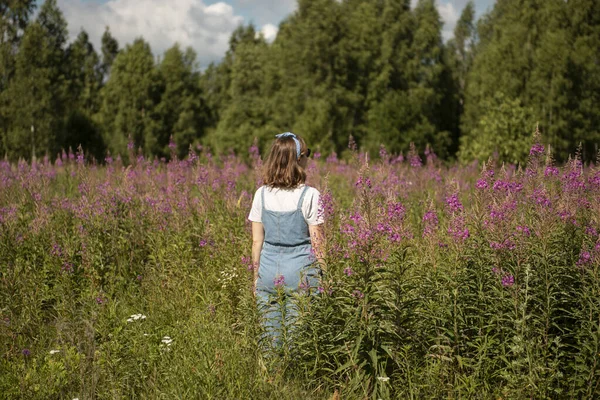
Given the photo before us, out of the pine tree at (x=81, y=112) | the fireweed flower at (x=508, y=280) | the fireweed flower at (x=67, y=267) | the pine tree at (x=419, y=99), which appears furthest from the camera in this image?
the pine tree at (x=81, y=112)

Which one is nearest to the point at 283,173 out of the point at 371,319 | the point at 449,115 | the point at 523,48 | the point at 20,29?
the point at 371,319

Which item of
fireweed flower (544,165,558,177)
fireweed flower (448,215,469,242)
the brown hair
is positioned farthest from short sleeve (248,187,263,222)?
fireweed flower (544,165,558,177)

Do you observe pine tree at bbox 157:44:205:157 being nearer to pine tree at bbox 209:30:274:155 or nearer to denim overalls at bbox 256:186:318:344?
pine tree at bbox 209:30:274:155

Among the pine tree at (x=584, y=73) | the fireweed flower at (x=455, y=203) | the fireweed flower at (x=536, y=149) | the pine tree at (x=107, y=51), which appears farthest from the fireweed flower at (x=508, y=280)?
the pine tree at (x=107, y=51)

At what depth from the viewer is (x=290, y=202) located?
14.7ft

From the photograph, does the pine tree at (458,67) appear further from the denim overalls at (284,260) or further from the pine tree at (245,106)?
the denim overalls at (284,260)

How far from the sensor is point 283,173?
4.44 metres

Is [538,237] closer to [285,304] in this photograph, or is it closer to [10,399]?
[285,304]

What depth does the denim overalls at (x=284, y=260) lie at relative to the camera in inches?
173

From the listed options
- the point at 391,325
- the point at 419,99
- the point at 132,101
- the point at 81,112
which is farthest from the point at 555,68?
the point at 81,112

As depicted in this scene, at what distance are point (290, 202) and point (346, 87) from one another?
3227 cm

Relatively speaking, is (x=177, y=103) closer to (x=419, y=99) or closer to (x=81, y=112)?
(x=81, y=112)

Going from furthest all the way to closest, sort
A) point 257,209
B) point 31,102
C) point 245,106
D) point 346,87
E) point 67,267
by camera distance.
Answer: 1. point 245,106
2. point 346,87
3. point 31,102
4. point 67,267
5. point 257,209

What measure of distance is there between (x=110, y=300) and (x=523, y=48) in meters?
30.8
